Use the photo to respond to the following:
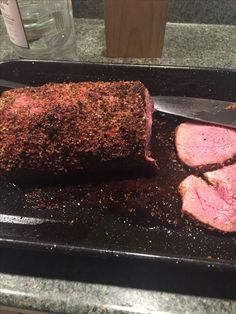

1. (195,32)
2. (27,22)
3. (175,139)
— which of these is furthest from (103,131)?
(195,32)

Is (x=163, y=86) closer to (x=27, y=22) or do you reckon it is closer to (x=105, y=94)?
(x=105, y=94)

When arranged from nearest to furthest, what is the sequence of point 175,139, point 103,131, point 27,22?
point 103,131
point 175,139
point 27,22

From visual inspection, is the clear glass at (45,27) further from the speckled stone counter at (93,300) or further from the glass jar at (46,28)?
the speckled stone counter at (93,300)

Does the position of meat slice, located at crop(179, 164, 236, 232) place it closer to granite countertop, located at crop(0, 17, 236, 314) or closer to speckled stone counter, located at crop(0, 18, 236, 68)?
granite countertop, located at crop(0, 17, 236, 314)

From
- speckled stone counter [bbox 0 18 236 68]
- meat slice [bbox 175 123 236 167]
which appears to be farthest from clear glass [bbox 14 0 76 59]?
meat slice [bbox 175 123 236 167]

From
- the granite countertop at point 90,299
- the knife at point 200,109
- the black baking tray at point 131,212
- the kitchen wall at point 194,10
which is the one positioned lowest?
the granite countertop at point 90,299

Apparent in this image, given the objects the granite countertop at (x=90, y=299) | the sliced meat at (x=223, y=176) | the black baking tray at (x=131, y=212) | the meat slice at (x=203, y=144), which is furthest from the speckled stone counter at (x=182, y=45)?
the granite countertop at (x=90, y=299)
